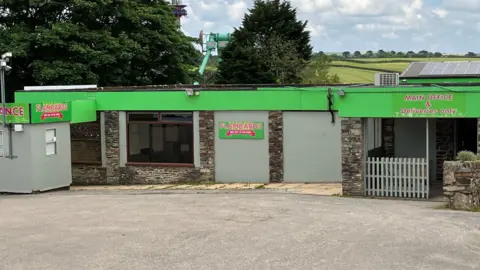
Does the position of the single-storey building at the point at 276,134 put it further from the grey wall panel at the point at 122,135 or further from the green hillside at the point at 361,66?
the green hillside at the point at 361,66

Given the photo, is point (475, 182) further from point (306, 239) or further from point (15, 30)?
point (15, 30)

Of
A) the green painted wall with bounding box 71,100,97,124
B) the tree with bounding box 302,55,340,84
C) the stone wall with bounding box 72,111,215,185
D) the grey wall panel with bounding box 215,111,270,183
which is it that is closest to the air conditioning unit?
the grey wall panel with bounding box 215,111,270,183

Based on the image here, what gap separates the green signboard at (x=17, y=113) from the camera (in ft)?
61.8

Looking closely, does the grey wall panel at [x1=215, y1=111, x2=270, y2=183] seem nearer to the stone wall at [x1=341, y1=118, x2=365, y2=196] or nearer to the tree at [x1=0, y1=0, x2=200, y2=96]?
the stone wall at [x1=341, y1=118, x2=365, y2=196]

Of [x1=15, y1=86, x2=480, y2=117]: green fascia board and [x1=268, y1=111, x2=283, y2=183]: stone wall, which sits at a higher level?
[x1=15, y1=86, x2=480, y2=117]: green fascia board

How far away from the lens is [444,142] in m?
19.2

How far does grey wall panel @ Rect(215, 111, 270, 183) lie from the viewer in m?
20.5

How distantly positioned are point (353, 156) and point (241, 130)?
17.1 ft

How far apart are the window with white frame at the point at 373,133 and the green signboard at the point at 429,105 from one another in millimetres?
1470

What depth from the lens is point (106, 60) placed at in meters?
35.1

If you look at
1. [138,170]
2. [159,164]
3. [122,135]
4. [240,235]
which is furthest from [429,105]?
[122,135]

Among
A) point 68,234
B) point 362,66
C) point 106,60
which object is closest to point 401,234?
point 68,234

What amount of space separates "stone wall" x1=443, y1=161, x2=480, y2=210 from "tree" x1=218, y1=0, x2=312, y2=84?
125 feet

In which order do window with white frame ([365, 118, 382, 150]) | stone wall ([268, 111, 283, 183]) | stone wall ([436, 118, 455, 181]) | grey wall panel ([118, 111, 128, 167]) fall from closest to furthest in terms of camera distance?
window with white frame ([365, 118, 382, 150]) < stone wall ([436, 118, 455, 181]) < stone wall ([268, 111, 283, 183]) < grey wall panel ([118, 111, 128, 167])
